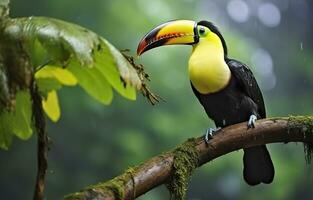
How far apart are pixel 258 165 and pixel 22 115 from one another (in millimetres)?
768

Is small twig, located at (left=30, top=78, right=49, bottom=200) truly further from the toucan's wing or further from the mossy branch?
the toucan's wing

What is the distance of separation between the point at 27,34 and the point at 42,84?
1.37 ft

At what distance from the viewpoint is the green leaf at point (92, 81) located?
3.89 ft

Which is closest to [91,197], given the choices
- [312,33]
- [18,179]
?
[18,179]

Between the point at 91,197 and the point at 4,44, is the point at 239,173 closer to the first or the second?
the point at 91,197

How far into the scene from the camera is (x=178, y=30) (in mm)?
1723

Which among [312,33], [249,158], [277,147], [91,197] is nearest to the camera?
[91,197]

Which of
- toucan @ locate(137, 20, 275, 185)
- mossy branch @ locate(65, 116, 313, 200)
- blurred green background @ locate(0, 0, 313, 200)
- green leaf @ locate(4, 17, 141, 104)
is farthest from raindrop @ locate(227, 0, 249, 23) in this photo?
green leaf @ locate(4, 17, 141, 104)

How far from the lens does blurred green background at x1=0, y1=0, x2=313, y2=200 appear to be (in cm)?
196

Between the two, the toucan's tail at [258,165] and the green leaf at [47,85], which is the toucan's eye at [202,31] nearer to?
the toucan's tail at [258,165]

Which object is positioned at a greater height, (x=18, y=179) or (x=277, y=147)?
(x=277, y=147)

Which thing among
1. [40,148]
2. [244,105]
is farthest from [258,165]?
[40,148]

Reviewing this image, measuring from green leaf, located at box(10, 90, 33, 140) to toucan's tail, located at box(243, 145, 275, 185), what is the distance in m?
0.70

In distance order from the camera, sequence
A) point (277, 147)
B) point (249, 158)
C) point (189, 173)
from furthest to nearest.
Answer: point (277, 147) → point (249, 158) → point (189, 173)
